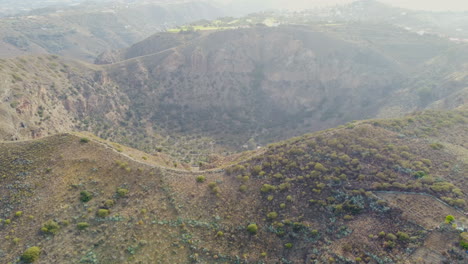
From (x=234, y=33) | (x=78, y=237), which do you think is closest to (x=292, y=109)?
(x=234, y=33)

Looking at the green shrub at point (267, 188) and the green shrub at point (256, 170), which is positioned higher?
the green shrub at point (256, 170)

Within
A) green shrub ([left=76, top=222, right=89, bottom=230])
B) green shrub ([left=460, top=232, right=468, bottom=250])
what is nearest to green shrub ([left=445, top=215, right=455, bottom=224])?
green shrub ([left=460, top=232, right=468, bottom=250])

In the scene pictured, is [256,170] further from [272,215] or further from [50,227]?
[50,227]

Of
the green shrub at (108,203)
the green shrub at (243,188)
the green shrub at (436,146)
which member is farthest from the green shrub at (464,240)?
the green shrub at (108,203)

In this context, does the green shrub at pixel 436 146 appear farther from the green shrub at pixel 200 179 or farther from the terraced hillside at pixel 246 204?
the green shrub at pixel 200 179

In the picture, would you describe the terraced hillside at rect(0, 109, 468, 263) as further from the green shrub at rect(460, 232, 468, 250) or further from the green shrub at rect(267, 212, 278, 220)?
the green shrub at rect(460, 232, 468, 250)

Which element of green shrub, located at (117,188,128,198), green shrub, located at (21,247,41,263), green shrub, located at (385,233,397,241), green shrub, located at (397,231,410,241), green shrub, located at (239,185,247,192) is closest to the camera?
green shrub, located at (21,247,41,263)

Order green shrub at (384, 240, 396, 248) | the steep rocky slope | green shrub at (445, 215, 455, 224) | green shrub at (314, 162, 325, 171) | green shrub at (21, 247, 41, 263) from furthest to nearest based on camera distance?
the steep rocky slope, green shrub at (314, 162, 325, 171), green shrub at (445, 215, 455, 224), green shrub at (384, 240, 396, 248), green shrub at (21, 247, 41, 263)

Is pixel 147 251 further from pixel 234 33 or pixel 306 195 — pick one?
pixel 234 33
